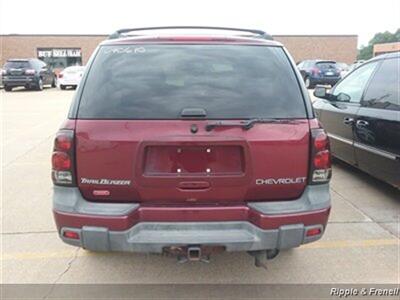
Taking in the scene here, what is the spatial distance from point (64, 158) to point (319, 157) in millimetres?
1683

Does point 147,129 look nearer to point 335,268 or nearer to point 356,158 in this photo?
point 335,268

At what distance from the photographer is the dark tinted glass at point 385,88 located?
488 centimetres

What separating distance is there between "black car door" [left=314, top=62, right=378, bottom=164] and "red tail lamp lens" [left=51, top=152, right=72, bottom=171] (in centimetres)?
391

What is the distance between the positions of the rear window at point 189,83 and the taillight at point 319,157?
18 centimetres

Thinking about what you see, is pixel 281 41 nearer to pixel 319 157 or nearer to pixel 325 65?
pixel 325 65

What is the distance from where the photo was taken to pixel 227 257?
12.5 ft

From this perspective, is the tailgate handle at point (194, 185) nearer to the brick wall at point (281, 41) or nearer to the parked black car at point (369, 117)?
the parked black car at point (369, 117)

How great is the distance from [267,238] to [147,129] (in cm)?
103

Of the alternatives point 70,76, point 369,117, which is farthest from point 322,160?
point 70,76

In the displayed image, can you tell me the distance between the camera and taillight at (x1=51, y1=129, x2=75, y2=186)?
2.84 m

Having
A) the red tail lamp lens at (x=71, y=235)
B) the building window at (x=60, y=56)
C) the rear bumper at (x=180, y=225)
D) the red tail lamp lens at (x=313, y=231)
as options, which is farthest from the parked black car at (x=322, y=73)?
the red tail lamp lens at (x=71, y=235)

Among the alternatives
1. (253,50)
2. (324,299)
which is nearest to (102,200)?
(253,50)

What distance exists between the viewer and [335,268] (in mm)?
3607

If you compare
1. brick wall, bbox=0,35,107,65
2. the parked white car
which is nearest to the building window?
brick wall, bbox=0,35,107,65
